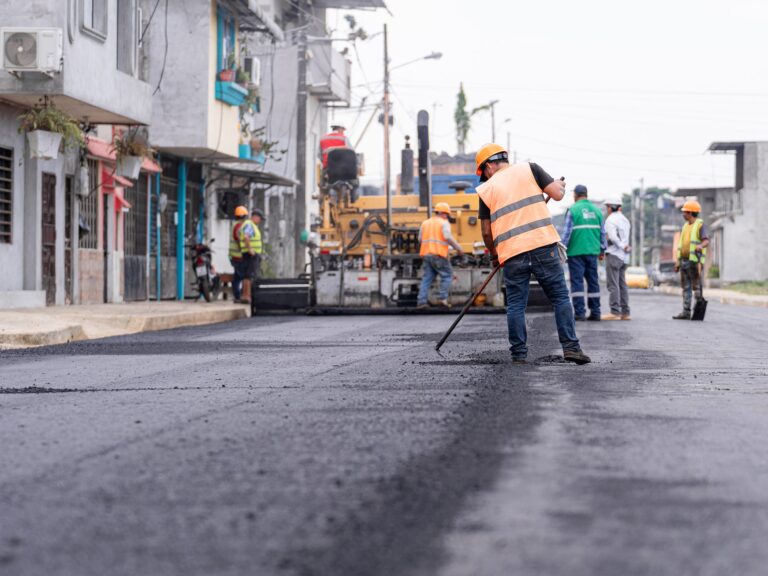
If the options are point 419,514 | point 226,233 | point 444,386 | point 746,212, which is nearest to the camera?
point 419,514

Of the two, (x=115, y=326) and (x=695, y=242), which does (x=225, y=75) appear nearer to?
(x=115, y=326)

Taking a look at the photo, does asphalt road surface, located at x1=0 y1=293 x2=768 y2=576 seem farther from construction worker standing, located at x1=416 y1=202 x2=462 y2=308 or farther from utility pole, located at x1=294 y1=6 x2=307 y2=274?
utility pole, located at x1=294 y1=6 x2=307 y2=274

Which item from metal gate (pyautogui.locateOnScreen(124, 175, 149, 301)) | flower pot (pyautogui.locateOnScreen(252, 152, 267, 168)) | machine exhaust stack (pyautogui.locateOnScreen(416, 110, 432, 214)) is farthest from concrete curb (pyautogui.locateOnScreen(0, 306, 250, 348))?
flower pot (pyautogui.locateOnScreen(252, 152, 267, 168))

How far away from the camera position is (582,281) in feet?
60.1

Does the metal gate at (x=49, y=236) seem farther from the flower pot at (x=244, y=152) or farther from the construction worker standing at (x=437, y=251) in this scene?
the flower pot at (x=244, y=152)

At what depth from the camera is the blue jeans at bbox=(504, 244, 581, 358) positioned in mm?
10266

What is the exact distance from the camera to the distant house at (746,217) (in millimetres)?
59719

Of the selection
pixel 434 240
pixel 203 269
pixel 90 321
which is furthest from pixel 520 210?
pixel 203 269

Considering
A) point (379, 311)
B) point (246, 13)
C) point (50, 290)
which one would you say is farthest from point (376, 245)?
point (246, 13)

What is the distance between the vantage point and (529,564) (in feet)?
11.5

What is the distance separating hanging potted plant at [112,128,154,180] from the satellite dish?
5.47 m

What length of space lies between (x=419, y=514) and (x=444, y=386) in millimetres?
4029

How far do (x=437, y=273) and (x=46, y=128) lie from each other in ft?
20.8

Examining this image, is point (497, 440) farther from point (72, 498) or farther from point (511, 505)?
point (72, 498)
